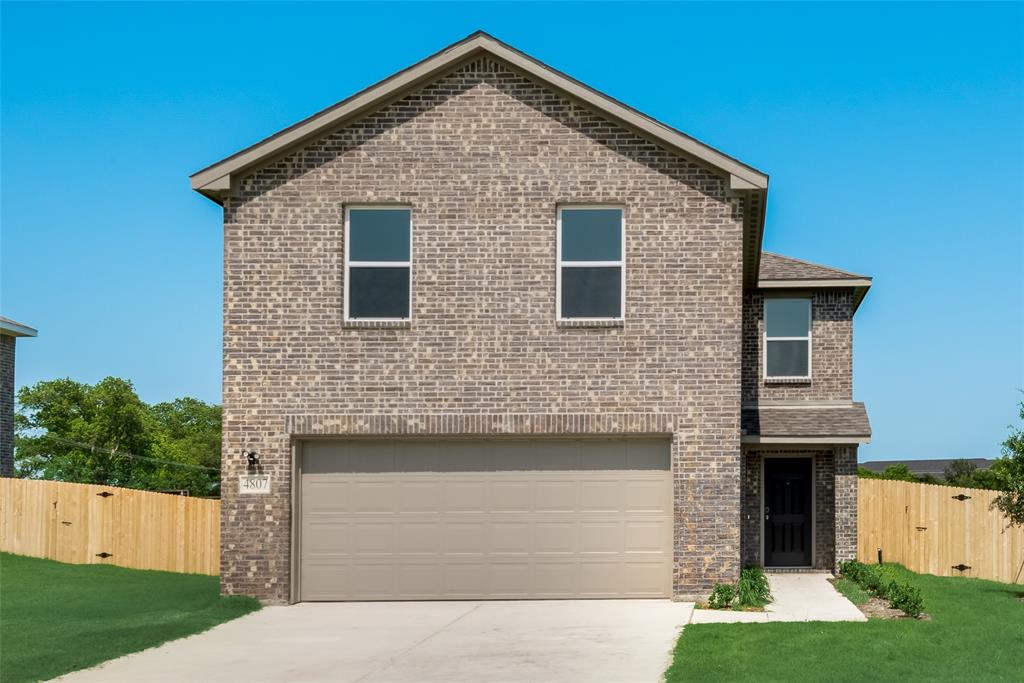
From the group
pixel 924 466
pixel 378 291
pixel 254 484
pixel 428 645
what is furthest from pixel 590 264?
pixel 924 466

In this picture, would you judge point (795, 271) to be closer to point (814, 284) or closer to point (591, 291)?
point (814, 284)

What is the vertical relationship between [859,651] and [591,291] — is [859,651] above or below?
below

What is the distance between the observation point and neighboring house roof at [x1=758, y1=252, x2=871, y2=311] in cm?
2581

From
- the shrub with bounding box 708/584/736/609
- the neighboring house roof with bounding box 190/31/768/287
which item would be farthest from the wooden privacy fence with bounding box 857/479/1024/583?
the neighboring house roof with bounding box 190/31/768/287

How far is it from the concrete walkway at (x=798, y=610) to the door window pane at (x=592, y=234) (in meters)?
5.50

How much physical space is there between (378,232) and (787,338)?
1042 cm

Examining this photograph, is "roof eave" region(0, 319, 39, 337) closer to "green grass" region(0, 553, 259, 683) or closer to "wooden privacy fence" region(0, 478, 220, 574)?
"wooden privacy fence" region(0, 478, 220, 574)

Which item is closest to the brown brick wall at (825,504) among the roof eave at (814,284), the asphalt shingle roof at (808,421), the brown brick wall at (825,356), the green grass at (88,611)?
the asphalt shingle roof at (808,421)

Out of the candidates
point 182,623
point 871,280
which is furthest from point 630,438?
point 871,280

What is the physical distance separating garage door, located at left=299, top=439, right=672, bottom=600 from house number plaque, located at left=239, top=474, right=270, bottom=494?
596 mm

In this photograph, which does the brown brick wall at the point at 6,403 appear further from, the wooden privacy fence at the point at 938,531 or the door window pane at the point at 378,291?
the wooden privacy fence at the point at 938,531

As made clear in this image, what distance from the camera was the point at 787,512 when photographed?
26.0 m

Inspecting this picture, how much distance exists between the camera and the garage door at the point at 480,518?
1942 centimetres

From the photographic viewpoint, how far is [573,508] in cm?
1948
